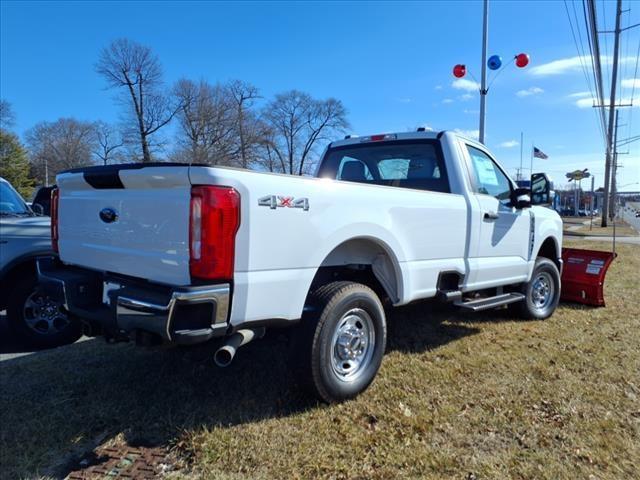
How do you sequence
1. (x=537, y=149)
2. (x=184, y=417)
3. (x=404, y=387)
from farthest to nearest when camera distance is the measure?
(x=537, y=149)
(x=404, y=387)
(x=184, y=417)

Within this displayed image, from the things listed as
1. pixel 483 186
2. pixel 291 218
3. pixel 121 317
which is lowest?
pixel 121 317

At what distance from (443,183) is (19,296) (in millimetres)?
4465

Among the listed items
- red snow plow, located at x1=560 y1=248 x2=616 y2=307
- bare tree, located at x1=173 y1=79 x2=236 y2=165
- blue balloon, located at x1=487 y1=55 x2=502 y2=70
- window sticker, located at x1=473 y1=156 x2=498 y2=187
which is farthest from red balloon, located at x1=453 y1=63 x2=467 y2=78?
bare tree, located at x1=173 y1=79 x2=236 y2=165

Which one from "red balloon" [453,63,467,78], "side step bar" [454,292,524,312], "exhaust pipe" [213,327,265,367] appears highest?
"red balloon" [453,63,467,78]

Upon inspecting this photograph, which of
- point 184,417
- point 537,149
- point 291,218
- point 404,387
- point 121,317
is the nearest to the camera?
point 121,317

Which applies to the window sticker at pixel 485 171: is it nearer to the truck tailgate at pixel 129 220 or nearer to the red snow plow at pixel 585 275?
the red snow plow at pixel 585 275

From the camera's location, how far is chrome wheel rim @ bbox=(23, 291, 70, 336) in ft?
16.3

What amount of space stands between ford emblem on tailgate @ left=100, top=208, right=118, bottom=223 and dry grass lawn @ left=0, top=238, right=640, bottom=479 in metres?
1.35

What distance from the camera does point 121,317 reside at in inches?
107

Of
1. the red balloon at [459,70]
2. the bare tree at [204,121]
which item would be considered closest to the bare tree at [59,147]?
the bare tree at [204,121]

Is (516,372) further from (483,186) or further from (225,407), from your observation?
(225,407)

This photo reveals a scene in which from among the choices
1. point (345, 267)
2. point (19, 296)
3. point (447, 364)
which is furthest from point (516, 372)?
point (19, 296)

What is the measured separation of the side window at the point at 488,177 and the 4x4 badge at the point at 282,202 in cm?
253

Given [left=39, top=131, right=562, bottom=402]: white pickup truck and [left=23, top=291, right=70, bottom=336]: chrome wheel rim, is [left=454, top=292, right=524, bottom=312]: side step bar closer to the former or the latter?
[left=39, top=131, right=562, bottom=402]: white pickup truck
